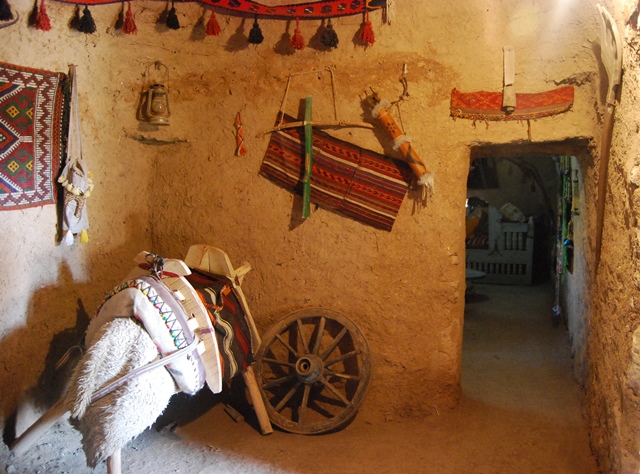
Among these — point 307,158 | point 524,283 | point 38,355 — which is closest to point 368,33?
point 307,158

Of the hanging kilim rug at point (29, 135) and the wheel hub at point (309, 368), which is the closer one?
the hanging kilim rug at point (29, 135)

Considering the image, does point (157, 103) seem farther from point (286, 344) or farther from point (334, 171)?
point (286, 344)

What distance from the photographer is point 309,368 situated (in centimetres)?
284

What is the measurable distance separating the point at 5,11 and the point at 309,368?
7.53ft

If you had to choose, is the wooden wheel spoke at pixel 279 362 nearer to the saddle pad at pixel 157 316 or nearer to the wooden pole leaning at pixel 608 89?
the saddle pad at pixel 157 316

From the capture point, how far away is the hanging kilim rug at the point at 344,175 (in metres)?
2.90

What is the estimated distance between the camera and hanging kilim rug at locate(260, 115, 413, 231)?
114 inches

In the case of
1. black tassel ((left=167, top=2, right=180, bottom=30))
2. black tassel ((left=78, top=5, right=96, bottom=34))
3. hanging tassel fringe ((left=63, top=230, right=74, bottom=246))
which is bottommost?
hanging tassel fringe ((left=63, top=230, right=74, bottom=246))

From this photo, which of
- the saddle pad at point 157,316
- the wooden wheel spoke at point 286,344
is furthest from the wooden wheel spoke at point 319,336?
the saddle pad at point 157,316

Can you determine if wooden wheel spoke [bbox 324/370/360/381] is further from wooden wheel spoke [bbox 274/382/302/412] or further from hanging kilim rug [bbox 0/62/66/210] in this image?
hanging kilim rug [bbox 0/62/66/210]

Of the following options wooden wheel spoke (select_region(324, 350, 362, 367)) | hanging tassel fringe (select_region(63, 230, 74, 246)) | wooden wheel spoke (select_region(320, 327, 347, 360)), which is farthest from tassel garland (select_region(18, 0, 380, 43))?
wooden wheel spoke (select_region(324, 350, 362, 367))

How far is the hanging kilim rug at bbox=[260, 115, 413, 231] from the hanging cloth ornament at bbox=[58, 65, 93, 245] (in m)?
1.03

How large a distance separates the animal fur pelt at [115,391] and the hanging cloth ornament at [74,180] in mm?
879

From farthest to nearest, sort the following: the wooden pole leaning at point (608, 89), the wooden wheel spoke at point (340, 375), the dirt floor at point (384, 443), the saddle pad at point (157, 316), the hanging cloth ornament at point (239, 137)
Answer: the hanging cloth ornament at point (239, 137), the wooden wheel spoke at point (340, 375), the dirt floor at point (384, 443), the wooden pole leaning at point (608, 89), the saddle pad at point (157, 316)
